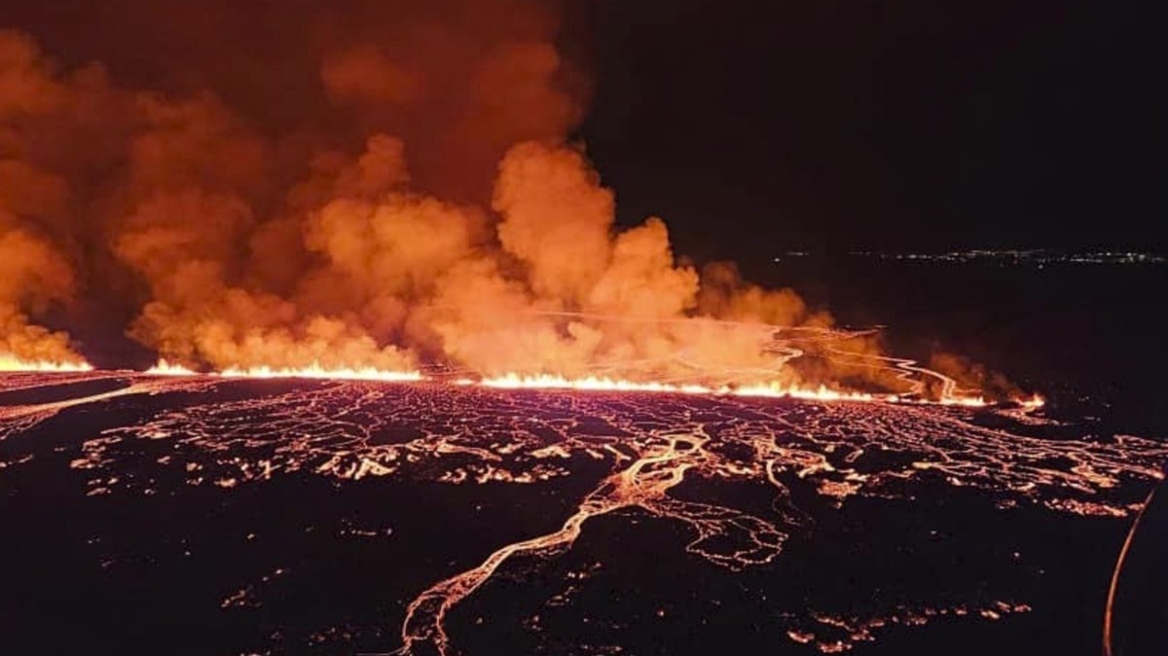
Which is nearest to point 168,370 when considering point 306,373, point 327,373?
point 306,373

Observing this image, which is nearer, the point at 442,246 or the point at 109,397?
the point at 109,397

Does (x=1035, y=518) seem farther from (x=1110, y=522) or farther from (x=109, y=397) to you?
(x=109, y=397)

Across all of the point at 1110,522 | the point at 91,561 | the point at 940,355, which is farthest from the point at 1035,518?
the point at 940,355

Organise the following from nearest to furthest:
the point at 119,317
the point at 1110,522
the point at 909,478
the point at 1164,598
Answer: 1. the point at 1164,598
2. the point at 1110,522
3. the point at 909,478
4. the point at 119,317

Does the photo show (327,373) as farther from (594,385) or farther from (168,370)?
(594,385)

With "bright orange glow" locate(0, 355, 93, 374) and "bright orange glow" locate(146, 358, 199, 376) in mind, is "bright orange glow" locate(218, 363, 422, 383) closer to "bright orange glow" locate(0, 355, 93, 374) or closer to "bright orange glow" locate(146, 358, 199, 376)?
"bright orange glow" locate(146, 358, 199, 376)

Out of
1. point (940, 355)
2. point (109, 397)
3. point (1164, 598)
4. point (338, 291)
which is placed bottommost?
point (1164, 598)
